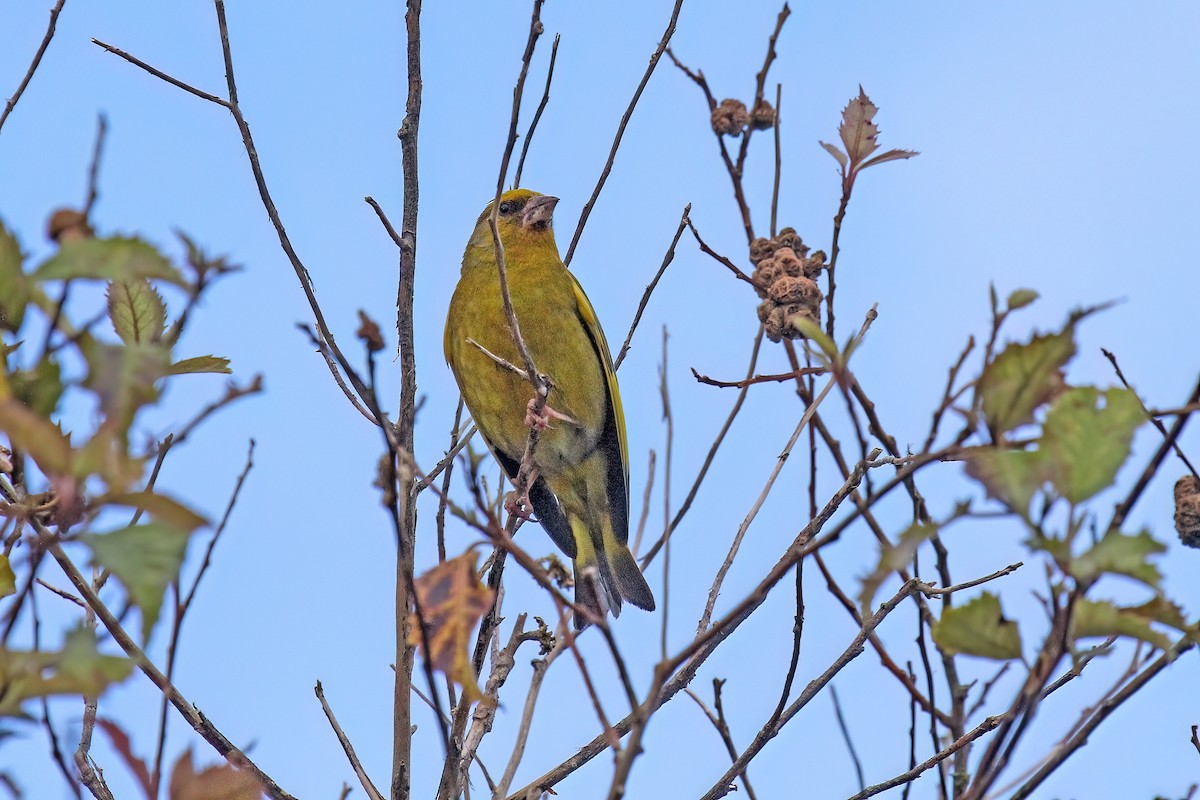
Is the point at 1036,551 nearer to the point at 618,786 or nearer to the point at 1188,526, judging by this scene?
the point at 618,786

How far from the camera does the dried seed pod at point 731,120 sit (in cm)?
359

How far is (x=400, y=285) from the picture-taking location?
275 cm

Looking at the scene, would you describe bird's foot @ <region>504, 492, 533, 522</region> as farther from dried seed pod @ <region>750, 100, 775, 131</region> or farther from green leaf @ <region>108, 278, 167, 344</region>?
green leaf @ <region>108, 278, 167, 344</region>

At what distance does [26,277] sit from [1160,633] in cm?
126

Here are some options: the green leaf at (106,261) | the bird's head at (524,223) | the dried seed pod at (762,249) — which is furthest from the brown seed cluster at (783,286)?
the bird's head at (524,223)

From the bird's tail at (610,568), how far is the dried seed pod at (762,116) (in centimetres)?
183

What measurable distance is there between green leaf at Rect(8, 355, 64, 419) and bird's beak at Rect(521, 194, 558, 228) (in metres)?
4.50

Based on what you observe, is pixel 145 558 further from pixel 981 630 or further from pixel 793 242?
pixel 793 242

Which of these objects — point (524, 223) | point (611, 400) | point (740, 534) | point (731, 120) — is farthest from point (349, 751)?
point (524, 223)

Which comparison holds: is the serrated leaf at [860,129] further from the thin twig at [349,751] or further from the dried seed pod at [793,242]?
the thin twig at [349,751]

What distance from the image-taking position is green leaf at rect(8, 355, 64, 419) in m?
1.27

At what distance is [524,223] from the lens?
18.8ft

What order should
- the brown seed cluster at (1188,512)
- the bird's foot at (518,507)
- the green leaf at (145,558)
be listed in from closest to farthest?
1. the green leaf at (145,558)
2. the brown seed cluster at (1188,512)
3. the bird's foot at (518,507)

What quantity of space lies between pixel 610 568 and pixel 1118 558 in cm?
391
